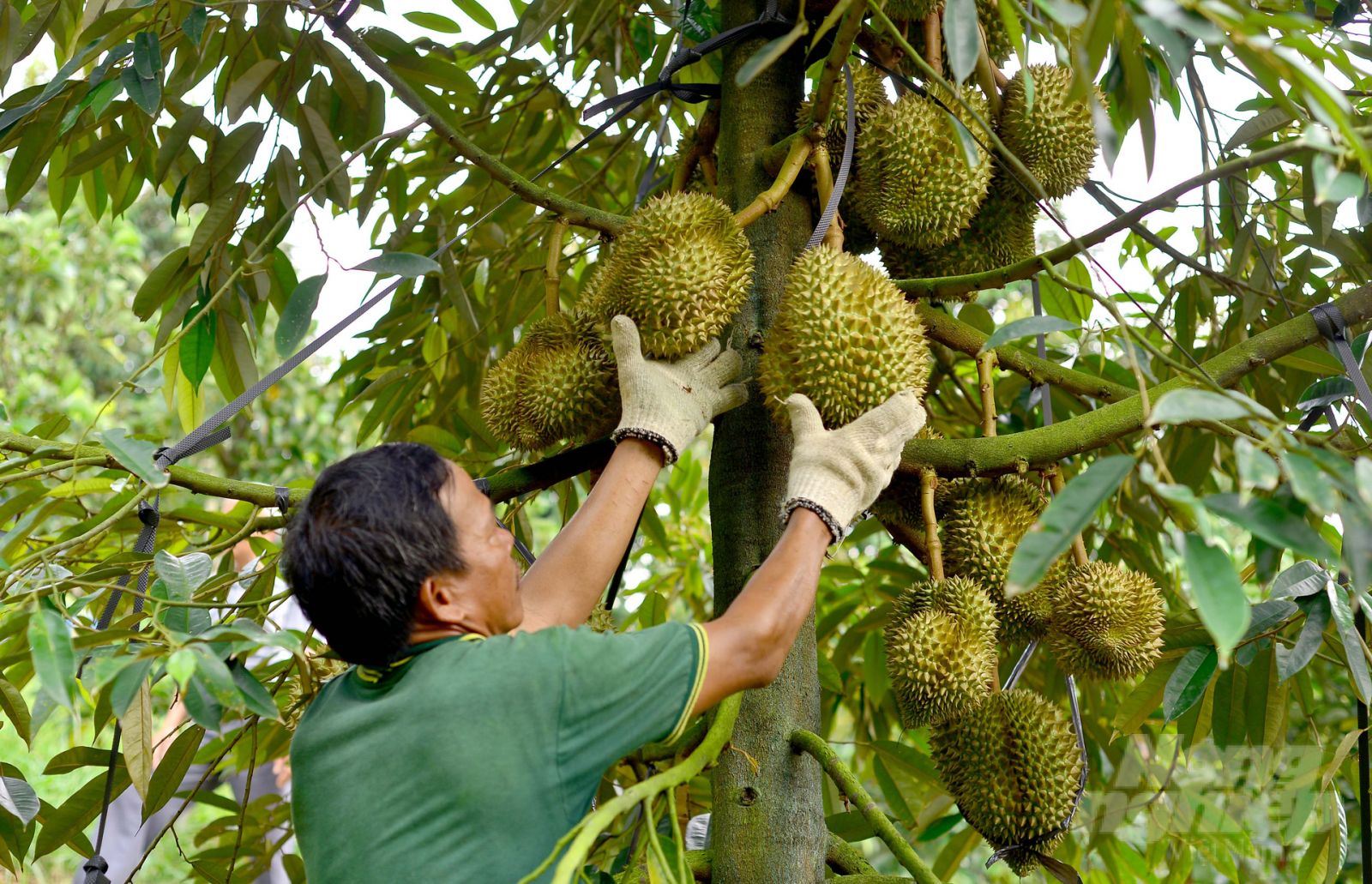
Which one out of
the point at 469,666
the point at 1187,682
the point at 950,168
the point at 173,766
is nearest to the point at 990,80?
the point at 950,168

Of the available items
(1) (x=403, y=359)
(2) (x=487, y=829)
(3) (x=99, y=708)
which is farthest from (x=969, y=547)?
(1) (x=403, y=359)

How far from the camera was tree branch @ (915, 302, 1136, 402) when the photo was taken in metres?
1.55

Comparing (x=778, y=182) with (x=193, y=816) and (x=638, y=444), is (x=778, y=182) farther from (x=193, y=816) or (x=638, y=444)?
(x=193, y=816)

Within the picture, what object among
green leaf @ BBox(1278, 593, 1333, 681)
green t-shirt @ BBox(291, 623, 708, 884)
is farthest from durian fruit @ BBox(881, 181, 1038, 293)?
green t-shirt @ BBox(291, 623, 708, 884)

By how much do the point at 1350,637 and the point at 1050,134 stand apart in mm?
708

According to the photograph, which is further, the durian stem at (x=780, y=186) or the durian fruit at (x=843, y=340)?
the durian stem at (x=780, y=186)

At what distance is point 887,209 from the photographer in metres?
1.46

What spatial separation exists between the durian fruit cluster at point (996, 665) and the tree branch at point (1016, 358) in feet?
0.73

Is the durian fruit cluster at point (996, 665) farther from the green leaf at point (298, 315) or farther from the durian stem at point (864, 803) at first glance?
the green leaf at point (298, 315)

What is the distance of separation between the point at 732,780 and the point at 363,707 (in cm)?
47

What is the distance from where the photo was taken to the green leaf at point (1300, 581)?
1.16 m

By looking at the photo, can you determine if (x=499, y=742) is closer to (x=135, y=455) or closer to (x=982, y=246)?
(x=135, y=455)

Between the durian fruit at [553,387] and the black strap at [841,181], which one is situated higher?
the black strap at [841,181]

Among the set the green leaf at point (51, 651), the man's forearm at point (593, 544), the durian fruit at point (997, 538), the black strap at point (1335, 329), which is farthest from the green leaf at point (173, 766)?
the black strap at point (1335, 329)
